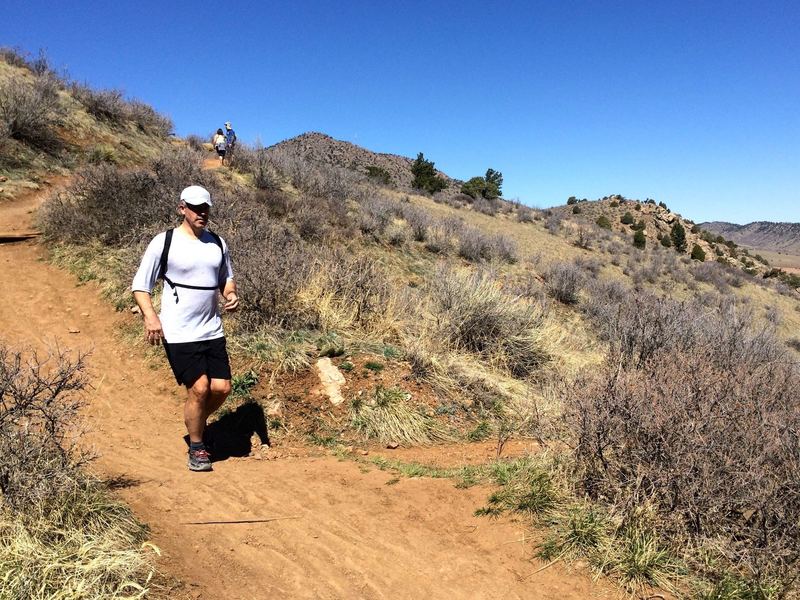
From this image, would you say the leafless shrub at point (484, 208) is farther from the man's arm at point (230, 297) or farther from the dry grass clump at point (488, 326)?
the man's arm at point (230, 297)

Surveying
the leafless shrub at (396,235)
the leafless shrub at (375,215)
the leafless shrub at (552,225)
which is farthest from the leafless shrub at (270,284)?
the leafless shrub at (552,225)

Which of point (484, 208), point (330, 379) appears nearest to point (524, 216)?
point (484, 208)

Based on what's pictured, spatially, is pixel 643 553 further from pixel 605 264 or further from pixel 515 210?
pixel 515 210

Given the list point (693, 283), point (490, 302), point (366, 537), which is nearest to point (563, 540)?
point (366, 537)

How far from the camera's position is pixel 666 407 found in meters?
3.15

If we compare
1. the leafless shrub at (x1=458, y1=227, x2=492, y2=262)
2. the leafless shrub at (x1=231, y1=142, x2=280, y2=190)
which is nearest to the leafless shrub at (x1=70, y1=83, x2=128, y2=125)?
the leafless shrub at (x1=231, y1=142, x2=280, y2=190)

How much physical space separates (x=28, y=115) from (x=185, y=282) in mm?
11591

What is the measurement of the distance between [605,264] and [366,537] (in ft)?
63.2

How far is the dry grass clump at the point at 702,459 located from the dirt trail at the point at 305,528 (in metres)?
0.67

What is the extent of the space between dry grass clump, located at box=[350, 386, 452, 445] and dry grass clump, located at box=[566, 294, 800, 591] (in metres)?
1.77

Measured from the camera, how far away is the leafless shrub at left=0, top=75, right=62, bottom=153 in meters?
11.4

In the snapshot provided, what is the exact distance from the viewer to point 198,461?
3.75m

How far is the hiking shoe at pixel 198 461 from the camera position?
374cm

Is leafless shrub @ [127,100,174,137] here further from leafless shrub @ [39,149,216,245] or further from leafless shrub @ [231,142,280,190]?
leafless shrub @ [39,149,216,245]
